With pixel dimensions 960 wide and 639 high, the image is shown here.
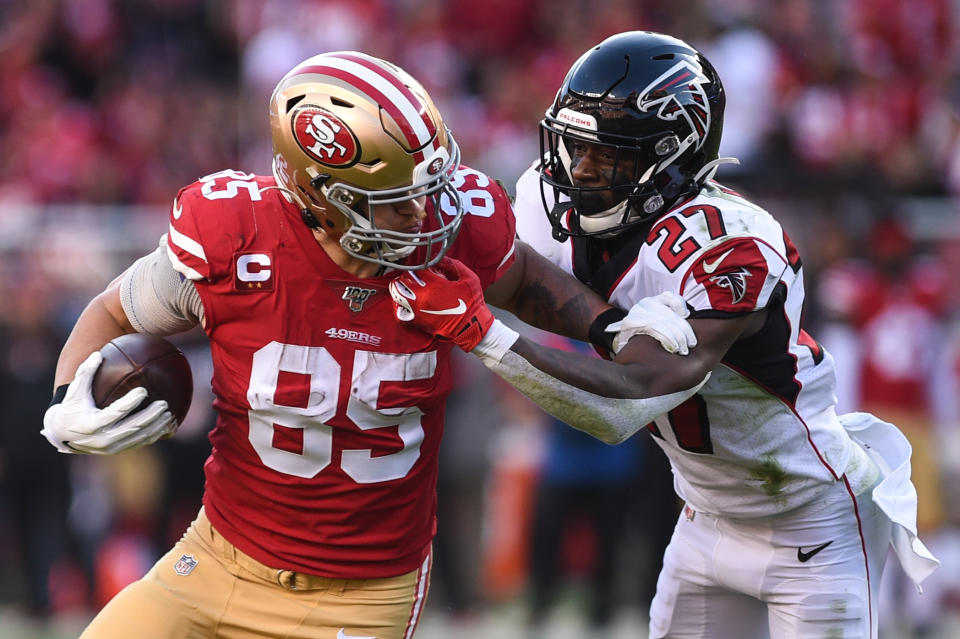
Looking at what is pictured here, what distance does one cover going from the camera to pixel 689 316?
3.37 metres

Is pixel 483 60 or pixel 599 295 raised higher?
pixel 599 295

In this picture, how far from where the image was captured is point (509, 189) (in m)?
7.38

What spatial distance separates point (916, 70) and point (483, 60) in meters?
2.83

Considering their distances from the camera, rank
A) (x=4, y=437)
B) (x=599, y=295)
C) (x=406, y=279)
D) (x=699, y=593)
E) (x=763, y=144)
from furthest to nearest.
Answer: (x=763, y=144) < (x=4, y=437) < (x=699, y=593) < (x=599, y=295) < (x=406, y=279)

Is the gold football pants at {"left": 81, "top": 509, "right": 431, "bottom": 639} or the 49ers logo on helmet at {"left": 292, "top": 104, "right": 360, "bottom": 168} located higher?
the 49ers logo on helmet at {"left": 292, "top": 104, "right": 360, "bottom": 168}

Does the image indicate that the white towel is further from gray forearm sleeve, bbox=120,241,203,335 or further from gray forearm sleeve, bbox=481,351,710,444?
gray forearm sleeve, bbox=120,241,203,335

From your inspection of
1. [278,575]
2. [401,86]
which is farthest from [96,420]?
[401,86]

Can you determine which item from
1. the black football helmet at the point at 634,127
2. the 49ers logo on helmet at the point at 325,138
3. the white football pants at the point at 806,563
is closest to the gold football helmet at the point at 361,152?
the 49ers logo on helmet at the point at 325,138

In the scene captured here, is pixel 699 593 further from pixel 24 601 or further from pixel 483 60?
pixel 483 60

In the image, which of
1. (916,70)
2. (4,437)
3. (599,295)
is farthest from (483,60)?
(599,295)

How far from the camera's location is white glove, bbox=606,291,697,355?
129 inches

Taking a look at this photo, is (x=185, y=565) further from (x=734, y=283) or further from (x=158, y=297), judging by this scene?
(x=734, y=283)

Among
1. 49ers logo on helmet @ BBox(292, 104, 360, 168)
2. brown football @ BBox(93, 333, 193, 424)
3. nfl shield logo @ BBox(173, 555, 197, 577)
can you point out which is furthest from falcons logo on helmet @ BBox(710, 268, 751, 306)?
nfl shield logo @ BBox(173, 555, 197, 577)

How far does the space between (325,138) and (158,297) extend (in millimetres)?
575
